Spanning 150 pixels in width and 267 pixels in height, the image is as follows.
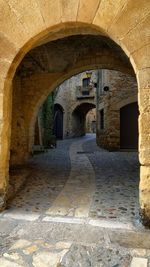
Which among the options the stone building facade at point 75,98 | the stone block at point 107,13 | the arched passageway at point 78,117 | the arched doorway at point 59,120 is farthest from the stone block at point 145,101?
the arched passageway at point 78,117

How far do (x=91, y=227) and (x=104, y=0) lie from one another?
246 centimetres

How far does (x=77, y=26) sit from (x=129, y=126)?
7.97m

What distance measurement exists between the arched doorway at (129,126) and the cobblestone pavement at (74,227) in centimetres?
642

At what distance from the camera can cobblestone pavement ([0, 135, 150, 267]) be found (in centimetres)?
180

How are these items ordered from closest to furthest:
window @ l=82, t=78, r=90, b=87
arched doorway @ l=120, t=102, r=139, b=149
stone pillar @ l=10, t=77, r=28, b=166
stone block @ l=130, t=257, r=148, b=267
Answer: stone block @ l=130, t=257, r=148, b=267
stone pillar @ l=10, t=77, r=28, b=166
arched doorway @ l=120, t=102, r=139, b=149
window @ l=82, t=78, r=90, b=87

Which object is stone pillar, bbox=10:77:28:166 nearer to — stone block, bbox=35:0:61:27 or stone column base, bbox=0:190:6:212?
stone column base, bbox=0:190:6:212

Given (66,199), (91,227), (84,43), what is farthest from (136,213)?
(84,43)

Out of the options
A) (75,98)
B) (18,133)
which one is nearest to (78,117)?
(75,98)

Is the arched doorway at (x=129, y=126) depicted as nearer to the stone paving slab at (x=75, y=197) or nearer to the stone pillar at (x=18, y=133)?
the stone pillar at (x=18, y=133)

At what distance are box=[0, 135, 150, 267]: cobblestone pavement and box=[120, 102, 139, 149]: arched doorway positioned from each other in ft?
21.1

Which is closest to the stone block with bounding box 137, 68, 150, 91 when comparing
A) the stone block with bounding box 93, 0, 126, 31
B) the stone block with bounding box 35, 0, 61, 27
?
the stone block with bounding box 93, 0, 126, 31

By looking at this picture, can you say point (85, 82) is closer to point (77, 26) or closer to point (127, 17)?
point (77, 26)

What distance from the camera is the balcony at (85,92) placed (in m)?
20.2

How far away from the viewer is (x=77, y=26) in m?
2.81
